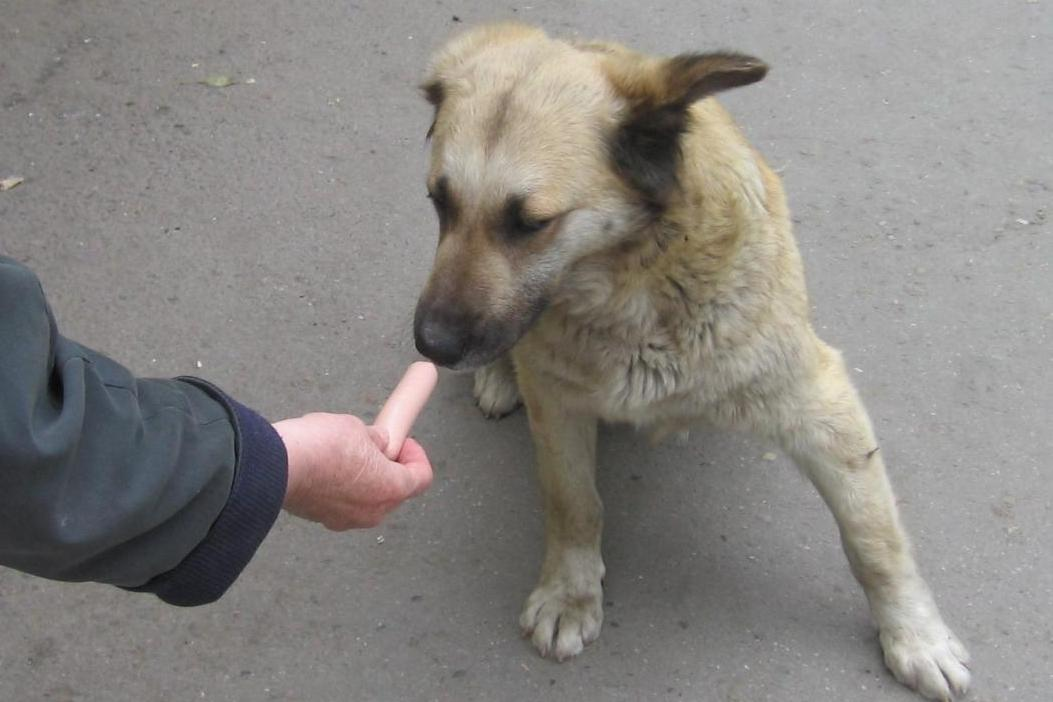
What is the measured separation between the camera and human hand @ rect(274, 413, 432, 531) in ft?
6.19

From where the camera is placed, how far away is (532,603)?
2768 millimetres

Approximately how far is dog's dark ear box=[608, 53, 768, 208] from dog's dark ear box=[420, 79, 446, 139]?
400 millimetres

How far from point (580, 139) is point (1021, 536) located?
57.9 inches

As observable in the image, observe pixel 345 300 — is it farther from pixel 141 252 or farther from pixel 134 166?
pixel 134 166

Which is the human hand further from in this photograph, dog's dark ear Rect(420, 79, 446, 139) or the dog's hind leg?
the dog's hind leg

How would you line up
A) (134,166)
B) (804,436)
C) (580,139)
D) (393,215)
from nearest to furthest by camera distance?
(580,139)
(804,436)
(393,215)
(134,166)

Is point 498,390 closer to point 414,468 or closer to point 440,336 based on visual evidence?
point 440,336

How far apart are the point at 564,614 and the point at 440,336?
2.58ft

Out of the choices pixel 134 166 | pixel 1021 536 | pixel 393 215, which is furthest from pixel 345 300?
pixel 1021 536

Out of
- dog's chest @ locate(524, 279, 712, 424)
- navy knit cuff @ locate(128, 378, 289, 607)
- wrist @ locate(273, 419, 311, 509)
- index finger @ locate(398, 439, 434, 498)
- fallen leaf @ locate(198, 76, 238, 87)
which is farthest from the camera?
fallen leaf @ locate(198, 76, 238, 87)

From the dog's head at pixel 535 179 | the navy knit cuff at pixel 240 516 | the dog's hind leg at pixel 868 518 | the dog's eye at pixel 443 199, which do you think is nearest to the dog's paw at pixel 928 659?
the dog's hind leg at pixel 868 518

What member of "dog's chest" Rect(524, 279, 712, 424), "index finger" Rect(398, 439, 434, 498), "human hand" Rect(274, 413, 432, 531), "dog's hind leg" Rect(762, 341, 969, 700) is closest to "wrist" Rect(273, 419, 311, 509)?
"human hand" Rect(274, 413, 432, 531)

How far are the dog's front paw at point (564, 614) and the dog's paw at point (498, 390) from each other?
61 cm

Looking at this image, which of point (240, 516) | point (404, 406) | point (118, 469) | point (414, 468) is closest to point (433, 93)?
point (404, 406)
